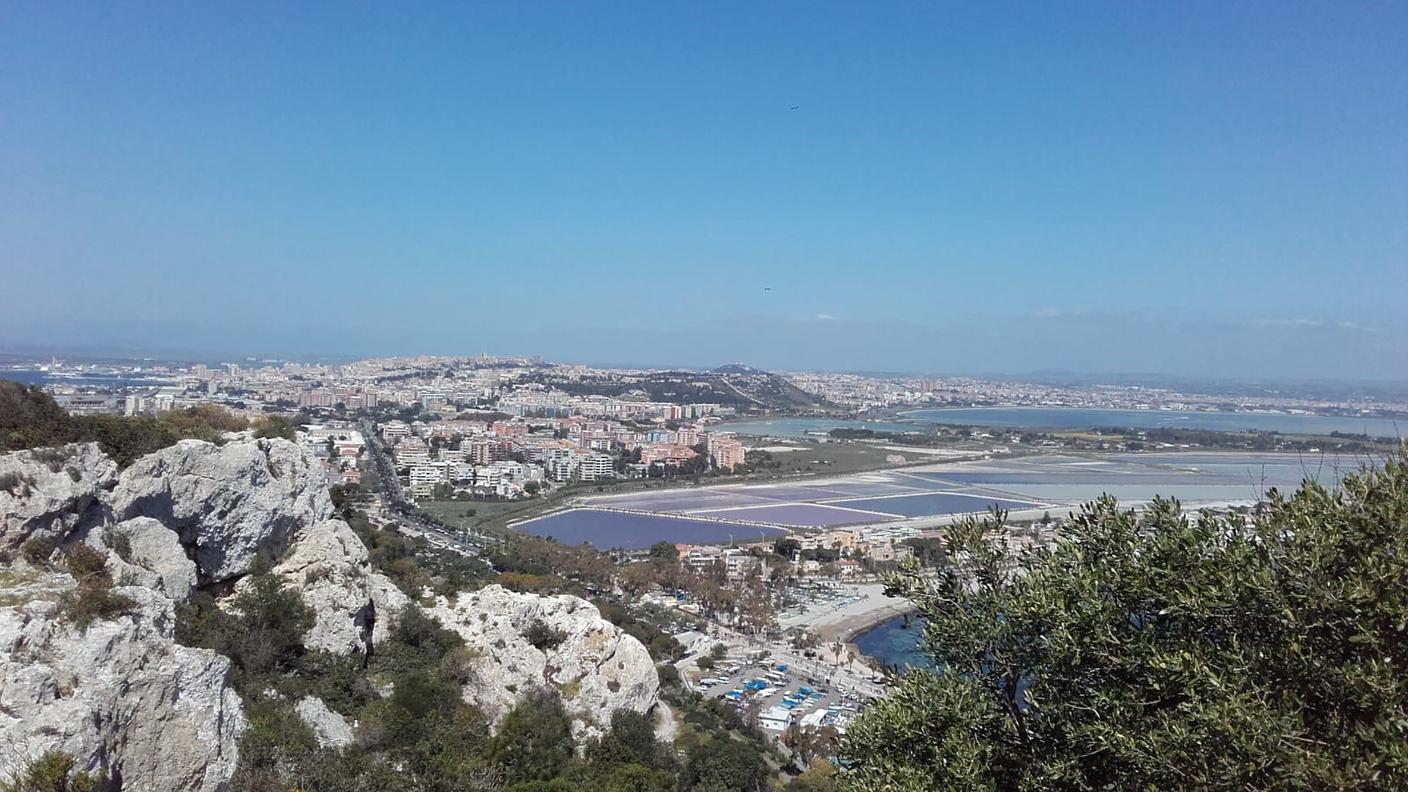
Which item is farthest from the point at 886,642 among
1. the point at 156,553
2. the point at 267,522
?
the point at 156,553

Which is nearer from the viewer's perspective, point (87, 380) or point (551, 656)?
point (551, 656)

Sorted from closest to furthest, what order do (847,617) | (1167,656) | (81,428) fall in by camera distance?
1. (1167,656)
2. (81,428)
3. (847,617)

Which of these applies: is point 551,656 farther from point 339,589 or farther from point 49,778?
point 49,778

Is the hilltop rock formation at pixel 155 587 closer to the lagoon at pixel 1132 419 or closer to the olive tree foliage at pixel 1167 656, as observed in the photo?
the olive tree foliage at pixel 1167 656

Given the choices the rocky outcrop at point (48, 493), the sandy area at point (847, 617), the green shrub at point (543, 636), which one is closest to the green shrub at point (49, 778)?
the rocky outcrop at point (48, 493)

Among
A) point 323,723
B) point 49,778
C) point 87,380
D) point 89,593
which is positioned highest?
point 89,593

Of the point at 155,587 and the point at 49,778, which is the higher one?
the point at 155,587

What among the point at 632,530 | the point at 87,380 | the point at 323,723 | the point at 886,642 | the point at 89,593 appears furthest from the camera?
the point at 87,380
